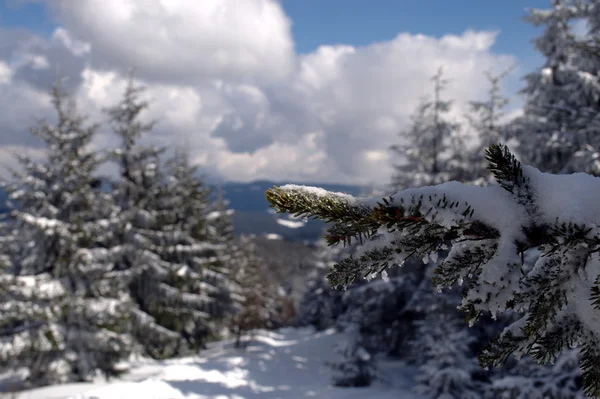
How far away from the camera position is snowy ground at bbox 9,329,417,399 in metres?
7.19

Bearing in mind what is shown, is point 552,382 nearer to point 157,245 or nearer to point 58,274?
point 58,274

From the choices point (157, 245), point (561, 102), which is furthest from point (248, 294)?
point (561, 102)

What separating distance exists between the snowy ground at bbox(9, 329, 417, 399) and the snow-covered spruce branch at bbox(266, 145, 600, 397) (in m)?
6.74

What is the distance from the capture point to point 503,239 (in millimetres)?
1148

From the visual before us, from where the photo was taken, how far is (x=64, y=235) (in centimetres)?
1251

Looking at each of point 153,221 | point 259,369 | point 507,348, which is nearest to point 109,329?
point 153,221

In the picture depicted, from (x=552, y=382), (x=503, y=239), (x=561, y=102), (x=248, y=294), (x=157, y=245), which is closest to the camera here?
(x=503, y=239)

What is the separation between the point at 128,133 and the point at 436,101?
13179 millimetres

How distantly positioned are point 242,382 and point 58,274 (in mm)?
7033

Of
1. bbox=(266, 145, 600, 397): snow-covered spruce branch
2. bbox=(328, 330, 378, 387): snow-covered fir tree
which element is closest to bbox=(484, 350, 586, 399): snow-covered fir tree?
bbox=(266, 145, 600, 397): snow-covered spruce branch

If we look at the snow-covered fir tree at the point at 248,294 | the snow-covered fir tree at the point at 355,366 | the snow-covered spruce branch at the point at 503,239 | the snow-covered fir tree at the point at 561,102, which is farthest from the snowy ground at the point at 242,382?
the snow-covered fir tree at the point at 561,102

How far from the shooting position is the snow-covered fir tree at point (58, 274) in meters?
12.0

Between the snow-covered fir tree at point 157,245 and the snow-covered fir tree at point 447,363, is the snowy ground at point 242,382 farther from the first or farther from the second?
the snow-covered fir tree at point 157,245

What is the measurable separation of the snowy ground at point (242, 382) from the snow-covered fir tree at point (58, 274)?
1.35 metres
